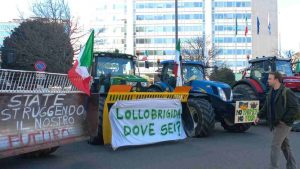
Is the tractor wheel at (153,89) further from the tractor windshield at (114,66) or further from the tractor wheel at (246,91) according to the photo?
the tractor wheel at (246,91)

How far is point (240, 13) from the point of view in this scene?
11462 centimetres

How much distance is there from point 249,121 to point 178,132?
2.54m

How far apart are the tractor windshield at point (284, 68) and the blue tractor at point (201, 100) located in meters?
4.03

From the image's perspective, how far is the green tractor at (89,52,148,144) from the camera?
13.2 metres

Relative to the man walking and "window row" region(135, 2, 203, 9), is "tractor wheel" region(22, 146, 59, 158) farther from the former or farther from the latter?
"window row" region(135, 2, 203, 9)

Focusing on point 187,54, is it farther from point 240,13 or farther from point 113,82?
point 240,13

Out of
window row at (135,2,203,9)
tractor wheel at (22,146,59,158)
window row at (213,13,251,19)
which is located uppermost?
window row at (135,2,203,9)

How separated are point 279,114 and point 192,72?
7326 mm

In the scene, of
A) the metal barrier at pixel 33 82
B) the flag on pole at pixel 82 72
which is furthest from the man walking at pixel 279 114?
the metal barrier at pixel 33 82

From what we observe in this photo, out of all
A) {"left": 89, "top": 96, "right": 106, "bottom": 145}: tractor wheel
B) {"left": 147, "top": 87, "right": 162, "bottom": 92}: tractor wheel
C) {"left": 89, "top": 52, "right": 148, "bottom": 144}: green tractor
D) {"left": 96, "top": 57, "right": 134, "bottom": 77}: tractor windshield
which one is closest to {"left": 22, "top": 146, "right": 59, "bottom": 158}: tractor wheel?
{"left": 89, "top": 96, "right": 106, "bottom": 145}: tractor wheel

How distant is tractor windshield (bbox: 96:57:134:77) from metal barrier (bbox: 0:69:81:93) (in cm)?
555

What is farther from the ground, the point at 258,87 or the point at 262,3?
the point at 262,3

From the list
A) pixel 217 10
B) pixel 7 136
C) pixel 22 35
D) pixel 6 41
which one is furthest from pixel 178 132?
pixel 217 10

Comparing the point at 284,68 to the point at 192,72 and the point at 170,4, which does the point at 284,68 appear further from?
the point at 170,4
